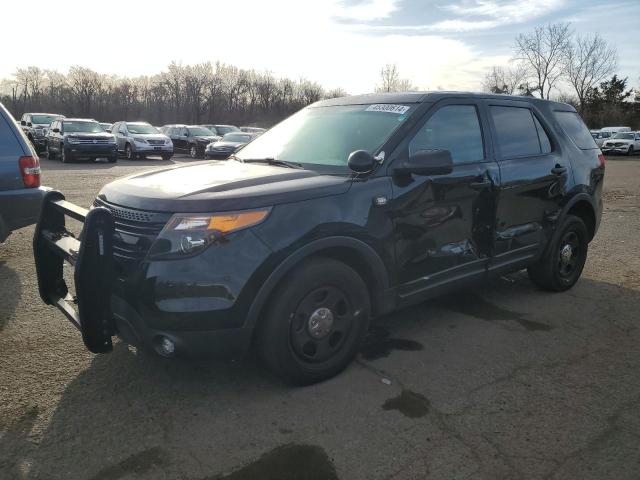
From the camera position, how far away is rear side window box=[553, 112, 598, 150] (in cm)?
505

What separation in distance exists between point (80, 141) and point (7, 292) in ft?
56.3

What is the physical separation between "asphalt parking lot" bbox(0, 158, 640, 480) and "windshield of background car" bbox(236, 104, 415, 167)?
1.44 metres

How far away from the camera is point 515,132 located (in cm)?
445

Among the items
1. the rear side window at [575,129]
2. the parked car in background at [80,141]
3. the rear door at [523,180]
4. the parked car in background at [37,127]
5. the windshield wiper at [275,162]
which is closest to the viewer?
the windshield wiper at [275,162]

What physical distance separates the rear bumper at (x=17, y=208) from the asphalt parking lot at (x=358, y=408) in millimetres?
1235

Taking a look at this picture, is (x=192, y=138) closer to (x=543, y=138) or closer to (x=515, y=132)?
(x=543, y=138)

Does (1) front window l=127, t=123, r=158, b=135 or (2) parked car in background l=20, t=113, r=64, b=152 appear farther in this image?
(2) parked car in background l=20, t=113, r=64, b=152

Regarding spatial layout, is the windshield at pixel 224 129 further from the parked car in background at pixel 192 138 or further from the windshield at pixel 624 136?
the windshield at pixel 624 136

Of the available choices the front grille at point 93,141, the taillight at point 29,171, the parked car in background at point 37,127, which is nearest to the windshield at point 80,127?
the front grille at point 93,141

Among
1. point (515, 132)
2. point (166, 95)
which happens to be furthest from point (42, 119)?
point (166, 95)

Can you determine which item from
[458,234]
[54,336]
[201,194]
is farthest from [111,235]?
[458,234]

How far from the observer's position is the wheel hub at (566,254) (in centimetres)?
506

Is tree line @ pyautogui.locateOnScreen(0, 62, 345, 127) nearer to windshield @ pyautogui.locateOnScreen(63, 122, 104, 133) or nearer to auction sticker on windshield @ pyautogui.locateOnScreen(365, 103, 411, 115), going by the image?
windshield @ pyautogui.locateOnScreen(63, 122, 104, 133)

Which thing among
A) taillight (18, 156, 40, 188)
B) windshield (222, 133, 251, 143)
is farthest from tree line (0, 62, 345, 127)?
taillight (18, 156, 40, 188)
